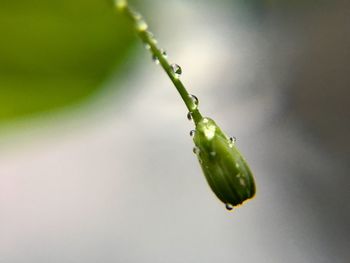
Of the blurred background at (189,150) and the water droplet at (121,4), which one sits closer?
the water droplet at (121,4)

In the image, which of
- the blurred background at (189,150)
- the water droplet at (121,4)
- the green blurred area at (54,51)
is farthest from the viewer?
the blurred background at (189,150)

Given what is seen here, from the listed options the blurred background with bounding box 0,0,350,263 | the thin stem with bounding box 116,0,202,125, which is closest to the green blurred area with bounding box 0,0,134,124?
the blurred background with bounding box 0,0,350,263

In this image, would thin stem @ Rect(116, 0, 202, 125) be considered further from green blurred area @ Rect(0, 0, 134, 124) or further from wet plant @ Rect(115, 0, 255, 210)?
green blurred area @ Rect(0, 0, 134, 124)

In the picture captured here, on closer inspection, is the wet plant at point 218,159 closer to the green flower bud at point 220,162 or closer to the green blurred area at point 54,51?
the green flower bud at point 220,162

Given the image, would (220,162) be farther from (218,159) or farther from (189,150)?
(189,150)

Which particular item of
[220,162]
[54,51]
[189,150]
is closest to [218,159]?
[220,162]

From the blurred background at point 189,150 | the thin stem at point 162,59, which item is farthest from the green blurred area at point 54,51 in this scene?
the thin stem at point 162,59

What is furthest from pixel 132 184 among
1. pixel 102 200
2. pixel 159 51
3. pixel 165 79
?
pixel 159 51
